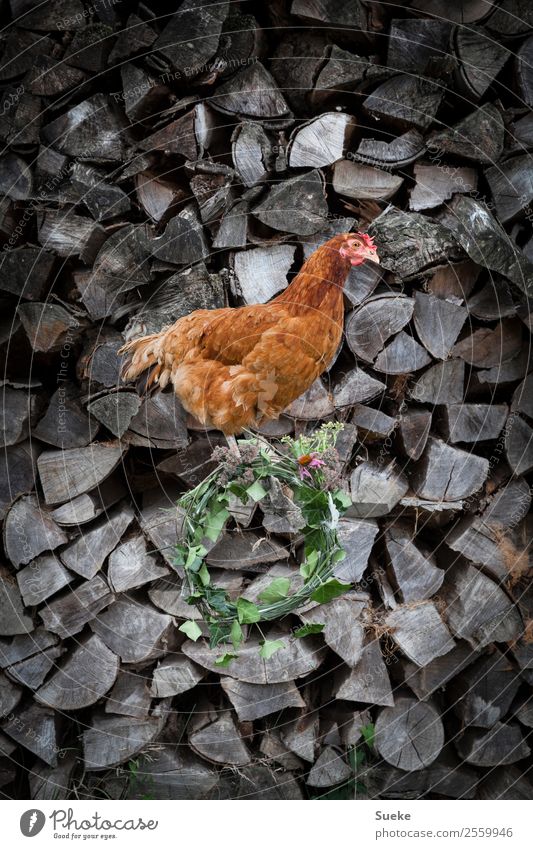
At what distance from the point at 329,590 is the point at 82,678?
54 cm

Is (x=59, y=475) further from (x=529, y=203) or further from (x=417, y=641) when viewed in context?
(x=529, y=203)

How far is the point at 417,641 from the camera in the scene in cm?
161

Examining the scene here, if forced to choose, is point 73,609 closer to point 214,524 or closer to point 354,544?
point 214,524

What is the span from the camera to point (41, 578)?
60.4 inches

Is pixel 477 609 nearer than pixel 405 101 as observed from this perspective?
No

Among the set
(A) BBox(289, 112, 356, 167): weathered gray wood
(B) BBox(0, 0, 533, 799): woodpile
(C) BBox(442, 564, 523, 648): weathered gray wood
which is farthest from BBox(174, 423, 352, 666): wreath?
(A) BBox(289, 112, 356, 167): weathered gray wood

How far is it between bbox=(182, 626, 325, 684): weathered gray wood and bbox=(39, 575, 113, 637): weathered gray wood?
0.61 feet

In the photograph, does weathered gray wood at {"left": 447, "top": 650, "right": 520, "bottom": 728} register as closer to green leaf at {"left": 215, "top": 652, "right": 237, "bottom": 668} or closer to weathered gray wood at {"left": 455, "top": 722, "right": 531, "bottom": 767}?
weathered gray wood at {"left": 455, "top": 722, "right": 531, "bottom": 767}

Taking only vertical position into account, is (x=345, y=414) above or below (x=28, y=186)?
below

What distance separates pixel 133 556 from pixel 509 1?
1.20 m

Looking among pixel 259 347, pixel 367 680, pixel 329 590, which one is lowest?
pixel 367 680

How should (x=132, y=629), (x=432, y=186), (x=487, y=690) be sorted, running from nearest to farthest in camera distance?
1. (x=432, y=186)
2. (x=132, y=629)
3. (x=487, y=690)

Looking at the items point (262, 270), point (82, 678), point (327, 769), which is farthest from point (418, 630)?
point (262, 270)

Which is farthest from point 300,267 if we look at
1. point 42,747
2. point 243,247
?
point 42,747
